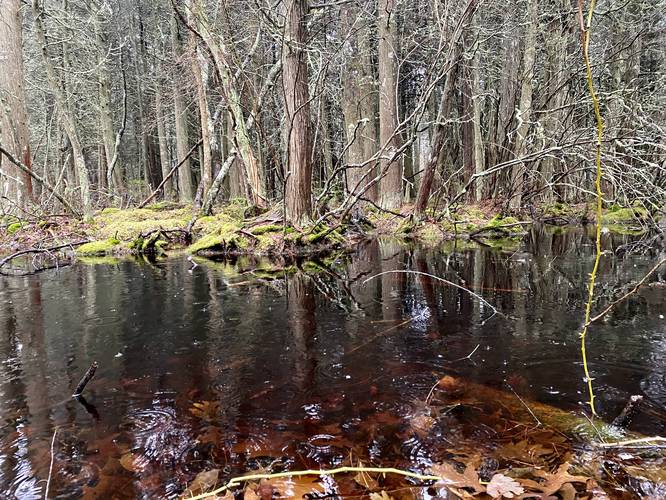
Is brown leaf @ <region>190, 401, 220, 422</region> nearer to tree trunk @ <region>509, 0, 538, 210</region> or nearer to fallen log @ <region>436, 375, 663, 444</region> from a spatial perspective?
fallen log @ <region>436, 375, 663, 444</region>

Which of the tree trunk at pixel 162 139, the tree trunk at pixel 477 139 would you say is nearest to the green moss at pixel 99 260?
the tree trunk at pixel 477 139

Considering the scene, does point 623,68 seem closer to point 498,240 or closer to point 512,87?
point 512,87

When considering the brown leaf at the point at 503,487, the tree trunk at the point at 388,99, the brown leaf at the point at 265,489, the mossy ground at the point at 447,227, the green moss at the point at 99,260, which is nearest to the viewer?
the brown leaf at the point at 503,487

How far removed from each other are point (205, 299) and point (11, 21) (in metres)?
10.7

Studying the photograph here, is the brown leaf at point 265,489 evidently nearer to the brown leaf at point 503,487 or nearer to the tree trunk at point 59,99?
the brown leaf at point 503,487

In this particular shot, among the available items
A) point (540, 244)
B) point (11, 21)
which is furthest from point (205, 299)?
point (11, 21)

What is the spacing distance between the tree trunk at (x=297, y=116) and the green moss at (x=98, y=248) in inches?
170

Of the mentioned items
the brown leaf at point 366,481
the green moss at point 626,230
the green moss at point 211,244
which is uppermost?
the green moss at point 211,244

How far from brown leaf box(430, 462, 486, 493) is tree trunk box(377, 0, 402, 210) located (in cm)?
1080

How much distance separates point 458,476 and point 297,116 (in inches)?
317

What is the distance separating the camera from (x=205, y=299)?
17.2 feet

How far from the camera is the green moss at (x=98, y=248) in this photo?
950cm

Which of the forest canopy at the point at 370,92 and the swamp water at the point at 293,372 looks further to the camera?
the forest canopy at the point at 370,92

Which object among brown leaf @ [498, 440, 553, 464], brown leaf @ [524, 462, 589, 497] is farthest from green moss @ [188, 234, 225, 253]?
brown leaf @ [524, 462, 589, 497]
